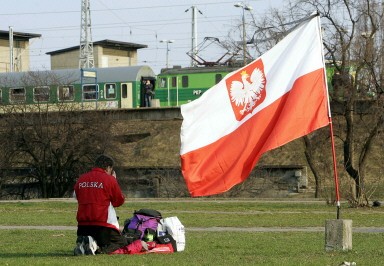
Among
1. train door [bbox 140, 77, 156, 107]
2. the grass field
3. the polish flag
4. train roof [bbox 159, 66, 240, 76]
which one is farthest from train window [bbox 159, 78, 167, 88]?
the polish flag

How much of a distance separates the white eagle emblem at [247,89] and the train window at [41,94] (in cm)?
4387

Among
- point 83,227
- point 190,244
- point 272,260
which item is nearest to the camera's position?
point 272,260

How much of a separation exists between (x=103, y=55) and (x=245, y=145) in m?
91.7

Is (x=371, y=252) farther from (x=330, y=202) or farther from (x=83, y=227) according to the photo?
(x=330, y=202)

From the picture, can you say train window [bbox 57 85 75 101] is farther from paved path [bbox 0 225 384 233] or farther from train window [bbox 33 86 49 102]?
paved path [bbox 0 225 384 233]

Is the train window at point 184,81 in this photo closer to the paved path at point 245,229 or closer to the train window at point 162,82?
the train window at point 162,82

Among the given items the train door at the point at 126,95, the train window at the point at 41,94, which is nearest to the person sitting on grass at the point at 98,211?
the train window at the point at 41,94

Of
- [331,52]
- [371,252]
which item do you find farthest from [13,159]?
[371,252]

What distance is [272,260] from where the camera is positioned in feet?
42.5

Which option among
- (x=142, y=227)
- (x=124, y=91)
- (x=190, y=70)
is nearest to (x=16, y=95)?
(x=124, y=91)

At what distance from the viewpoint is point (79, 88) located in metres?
59.7

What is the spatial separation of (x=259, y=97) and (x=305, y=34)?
3.89 feet

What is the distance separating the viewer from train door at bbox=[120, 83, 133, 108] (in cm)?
6342

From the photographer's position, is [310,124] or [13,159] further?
[13,159]
